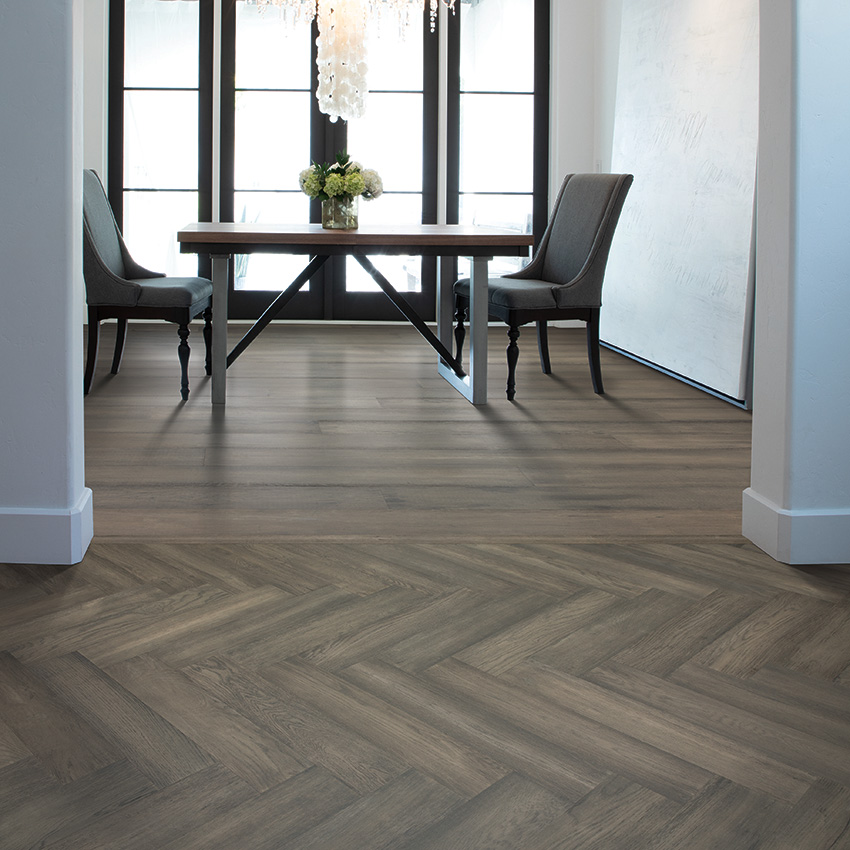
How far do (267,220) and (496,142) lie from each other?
A: 185 cm

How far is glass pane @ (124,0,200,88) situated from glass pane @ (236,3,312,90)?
350mm

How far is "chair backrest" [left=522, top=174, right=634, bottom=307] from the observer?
513cm

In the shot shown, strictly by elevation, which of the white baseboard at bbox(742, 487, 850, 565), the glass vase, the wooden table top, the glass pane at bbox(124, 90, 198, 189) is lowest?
the white baseboard at bbox(742, 487, 850, 565)

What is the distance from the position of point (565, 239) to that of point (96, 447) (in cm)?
281

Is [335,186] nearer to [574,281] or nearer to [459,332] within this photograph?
[459,332]

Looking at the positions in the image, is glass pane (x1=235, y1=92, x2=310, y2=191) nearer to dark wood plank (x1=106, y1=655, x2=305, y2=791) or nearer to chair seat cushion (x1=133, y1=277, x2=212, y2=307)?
chair seat cushion (x1=133, y1=277, x2=212, y2=307)

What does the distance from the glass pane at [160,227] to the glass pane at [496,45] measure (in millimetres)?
2297

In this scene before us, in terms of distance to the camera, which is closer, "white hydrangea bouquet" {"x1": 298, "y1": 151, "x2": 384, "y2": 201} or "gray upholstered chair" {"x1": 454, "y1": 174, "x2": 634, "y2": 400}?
"gray upholstered chair" {"x1": 454, "y1": 174, "x2": 634, "y2": 400}

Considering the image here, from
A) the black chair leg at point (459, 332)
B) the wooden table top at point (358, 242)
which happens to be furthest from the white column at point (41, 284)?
the black chair leg at point (459, 332)

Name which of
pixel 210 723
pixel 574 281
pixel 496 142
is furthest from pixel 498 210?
pixel 210 723

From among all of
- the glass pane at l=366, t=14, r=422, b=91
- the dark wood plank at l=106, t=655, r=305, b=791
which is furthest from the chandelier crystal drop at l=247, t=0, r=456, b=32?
the dark wood plank at l=106, t=655, r=305, b=791

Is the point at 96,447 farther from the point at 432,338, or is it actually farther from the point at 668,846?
the point at 668,846

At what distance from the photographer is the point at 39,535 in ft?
8.68

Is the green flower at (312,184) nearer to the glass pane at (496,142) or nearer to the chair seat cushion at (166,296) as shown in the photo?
the chair seat cushion at (166,296)
